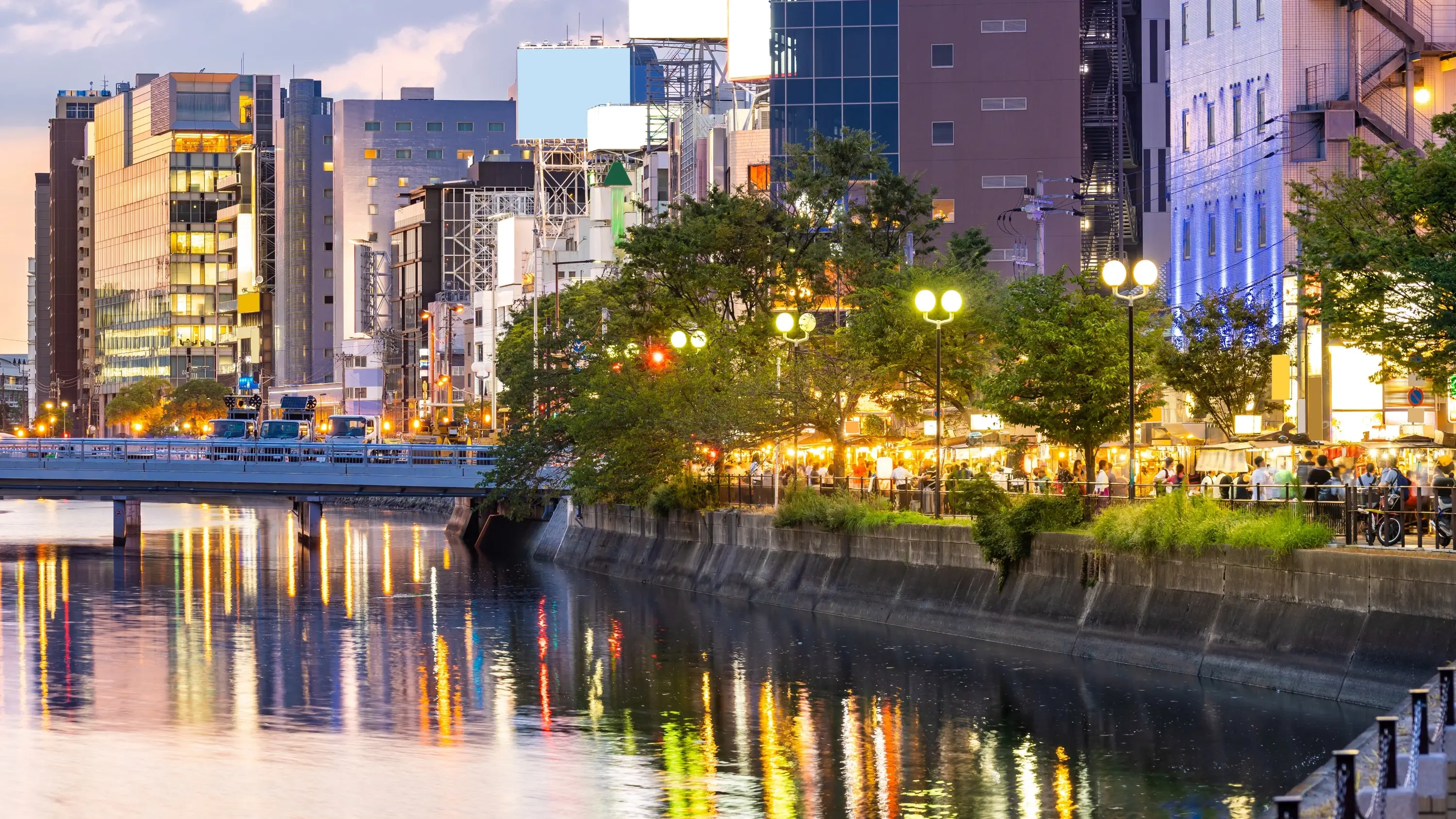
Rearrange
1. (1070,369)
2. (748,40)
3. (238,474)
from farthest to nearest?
(748,40) < (238,474) < (1070,369)

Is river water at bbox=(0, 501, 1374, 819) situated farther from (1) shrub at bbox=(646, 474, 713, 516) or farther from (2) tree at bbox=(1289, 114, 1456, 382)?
(2) tree at bbox=(1289, 114, 1456, 382)

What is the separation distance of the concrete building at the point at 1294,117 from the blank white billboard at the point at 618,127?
89829 millimetres

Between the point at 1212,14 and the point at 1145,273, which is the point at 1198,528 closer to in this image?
the point at 1145,273

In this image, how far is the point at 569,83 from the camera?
182375 mm

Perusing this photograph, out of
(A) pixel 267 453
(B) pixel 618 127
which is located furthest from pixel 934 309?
(B) pixel 618 127

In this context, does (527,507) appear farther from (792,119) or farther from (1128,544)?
(1128,544)

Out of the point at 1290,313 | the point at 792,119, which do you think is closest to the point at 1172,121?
the point at 1290,313

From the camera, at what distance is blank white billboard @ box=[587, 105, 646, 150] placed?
163625 mm

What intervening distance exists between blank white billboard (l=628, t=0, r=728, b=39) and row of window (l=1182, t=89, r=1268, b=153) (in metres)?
63.7

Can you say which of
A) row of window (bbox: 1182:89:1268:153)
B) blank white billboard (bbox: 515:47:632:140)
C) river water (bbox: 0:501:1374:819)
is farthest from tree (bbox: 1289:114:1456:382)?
blank white billboard (bbox: 515:47:632:140)

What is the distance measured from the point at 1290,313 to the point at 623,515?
25250 mm

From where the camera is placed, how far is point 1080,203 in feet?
358

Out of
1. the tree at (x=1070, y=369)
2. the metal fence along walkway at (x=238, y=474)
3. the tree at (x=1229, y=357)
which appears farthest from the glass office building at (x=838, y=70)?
the tree at (x=1070, y=369)

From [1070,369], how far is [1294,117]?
21.1 metres
